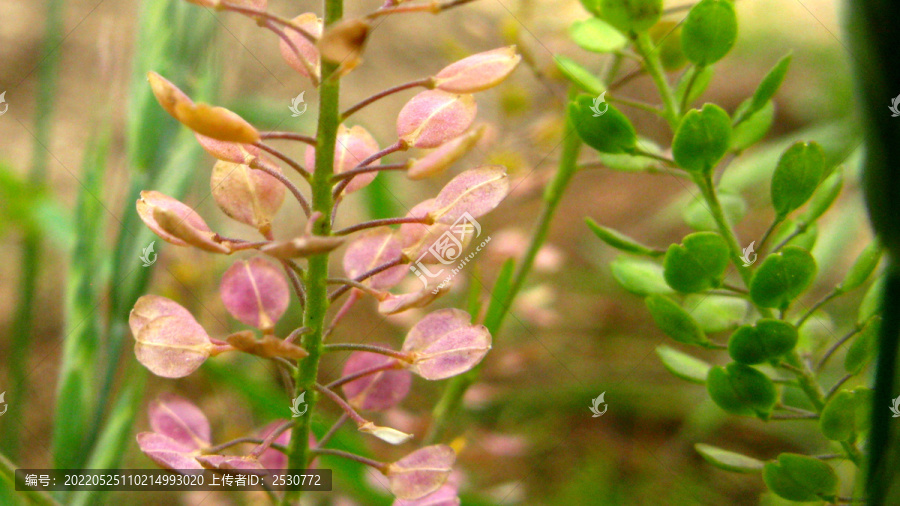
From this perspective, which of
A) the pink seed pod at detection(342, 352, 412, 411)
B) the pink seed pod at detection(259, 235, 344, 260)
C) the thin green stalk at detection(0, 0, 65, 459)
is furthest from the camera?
the thin green stalk at detection(0, 0, 65, 459)

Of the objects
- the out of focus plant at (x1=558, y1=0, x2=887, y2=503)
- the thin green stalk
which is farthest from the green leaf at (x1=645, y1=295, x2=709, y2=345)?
the thin green stalk

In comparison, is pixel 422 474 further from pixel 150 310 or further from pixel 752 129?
pixel 752 129

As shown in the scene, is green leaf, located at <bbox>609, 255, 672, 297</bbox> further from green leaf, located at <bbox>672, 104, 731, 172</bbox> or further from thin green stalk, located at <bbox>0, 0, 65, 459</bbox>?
thin green stalk, located at <bbox>0, 0, 65, 459</bbox>

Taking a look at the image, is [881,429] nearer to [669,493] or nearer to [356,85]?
[669,493]

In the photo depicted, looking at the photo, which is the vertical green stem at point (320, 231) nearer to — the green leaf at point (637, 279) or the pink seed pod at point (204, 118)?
the pink seed pod at point (204, 118)

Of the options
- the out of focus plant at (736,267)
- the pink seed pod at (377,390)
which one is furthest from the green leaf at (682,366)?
the pink seed pod at (377,390)

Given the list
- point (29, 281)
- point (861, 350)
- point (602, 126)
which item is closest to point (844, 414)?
point (861, 350)
